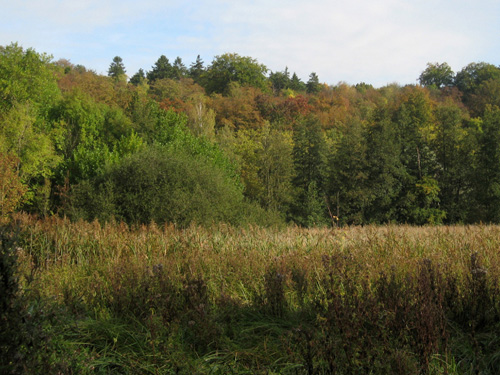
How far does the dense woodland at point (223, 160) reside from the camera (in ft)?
75.3

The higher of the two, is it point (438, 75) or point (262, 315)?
point (438, 75)

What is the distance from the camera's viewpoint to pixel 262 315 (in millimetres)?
4688

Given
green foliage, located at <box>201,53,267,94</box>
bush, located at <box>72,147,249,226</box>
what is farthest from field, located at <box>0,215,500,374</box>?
green foliage, located at <box>201,53,267,94</box>

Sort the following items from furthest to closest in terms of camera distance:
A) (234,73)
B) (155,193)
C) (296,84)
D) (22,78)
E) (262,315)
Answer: (296,84), (234,73), (22,78), (155,193), (262,315)

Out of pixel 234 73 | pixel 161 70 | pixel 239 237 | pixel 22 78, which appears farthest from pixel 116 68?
pixel 239 237

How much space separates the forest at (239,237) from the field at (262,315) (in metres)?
0.02

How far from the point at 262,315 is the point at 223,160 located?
109 feet

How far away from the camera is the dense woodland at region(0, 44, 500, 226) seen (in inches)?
904

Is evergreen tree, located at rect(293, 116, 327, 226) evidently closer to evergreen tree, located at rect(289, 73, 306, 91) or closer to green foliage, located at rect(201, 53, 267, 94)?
green foliage, located at rect(201, 53, 267, 94)

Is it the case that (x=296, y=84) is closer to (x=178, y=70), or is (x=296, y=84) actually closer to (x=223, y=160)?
(x=178, y=70)

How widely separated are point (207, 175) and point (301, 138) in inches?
921

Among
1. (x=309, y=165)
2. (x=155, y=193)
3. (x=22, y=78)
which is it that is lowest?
(x=155, y=193)

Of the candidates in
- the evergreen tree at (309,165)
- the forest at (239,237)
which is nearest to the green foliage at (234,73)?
the forest at (239,237)

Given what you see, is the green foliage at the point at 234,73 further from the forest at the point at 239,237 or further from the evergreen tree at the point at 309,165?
the evergreen tree at the point at 309,165
